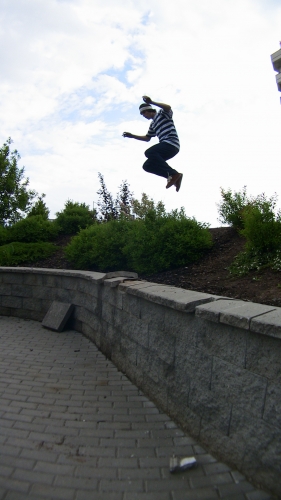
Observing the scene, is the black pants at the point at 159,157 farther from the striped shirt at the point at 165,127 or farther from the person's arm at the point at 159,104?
the person's arm at the point at 159,104

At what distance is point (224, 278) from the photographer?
526 cm

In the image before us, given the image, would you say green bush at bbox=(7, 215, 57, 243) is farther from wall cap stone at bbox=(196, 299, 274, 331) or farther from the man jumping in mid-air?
wall cap stone at bbox=(196, 299, 274, 331)

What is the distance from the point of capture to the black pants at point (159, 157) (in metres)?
4.96

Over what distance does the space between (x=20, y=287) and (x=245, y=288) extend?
4794 millimetres

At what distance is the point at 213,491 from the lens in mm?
2312

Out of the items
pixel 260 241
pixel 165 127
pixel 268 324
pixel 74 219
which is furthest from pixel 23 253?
pixel 268 324

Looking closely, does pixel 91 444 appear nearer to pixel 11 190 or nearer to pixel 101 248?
pixel 101 248

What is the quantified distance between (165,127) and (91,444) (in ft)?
11.6

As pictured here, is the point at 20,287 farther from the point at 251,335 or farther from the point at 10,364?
the point at 251,335

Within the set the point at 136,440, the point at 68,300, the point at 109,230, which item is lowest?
the point at 136,440

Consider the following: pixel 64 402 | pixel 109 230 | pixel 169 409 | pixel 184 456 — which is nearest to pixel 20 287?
pixel 109 230

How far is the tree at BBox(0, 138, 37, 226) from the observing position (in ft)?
53.1

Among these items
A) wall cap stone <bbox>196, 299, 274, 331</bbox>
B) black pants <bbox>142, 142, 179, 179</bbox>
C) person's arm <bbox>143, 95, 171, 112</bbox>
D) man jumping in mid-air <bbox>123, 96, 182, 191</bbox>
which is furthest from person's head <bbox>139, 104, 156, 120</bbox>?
wall cap stone <bbox>196, 299, 274, 331</bbox>

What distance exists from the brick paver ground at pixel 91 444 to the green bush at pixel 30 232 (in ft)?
20.8
